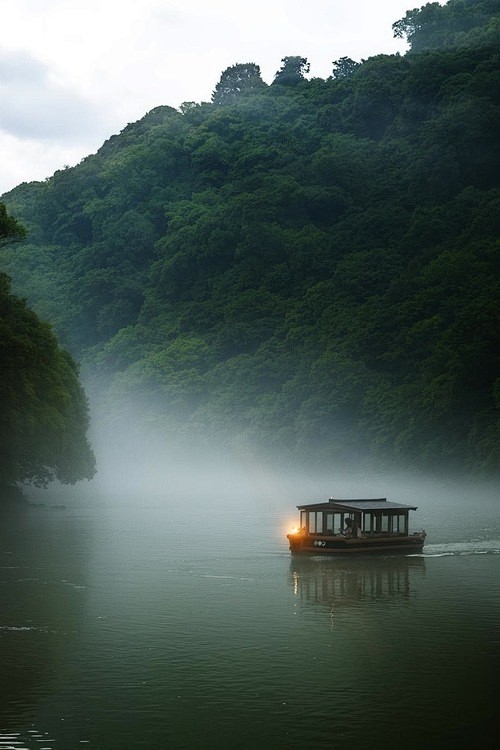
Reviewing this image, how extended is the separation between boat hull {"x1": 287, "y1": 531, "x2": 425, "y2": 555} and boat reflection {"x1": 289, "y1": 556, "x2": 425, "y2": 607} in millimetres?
774

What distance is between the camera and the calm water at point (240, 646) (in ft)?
97.6

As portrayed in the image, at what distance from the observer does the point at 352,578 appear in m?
60.0

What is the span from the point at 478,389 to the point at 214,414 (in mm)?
56187

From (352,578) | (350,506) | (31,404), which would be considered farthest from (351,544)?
(31,404)

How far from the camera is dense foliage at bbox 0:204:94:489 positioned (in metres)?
91.6

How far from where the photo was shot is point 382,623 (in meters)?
45.2

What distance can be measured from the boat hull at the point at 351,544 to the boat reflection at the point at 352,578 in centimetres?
77

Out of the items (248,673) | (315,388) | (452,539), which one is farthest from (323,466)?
(248,673)

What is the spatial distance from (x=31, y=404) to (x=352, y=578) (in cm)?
4252

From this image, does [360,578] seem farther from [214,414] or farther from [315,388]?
[214,414]

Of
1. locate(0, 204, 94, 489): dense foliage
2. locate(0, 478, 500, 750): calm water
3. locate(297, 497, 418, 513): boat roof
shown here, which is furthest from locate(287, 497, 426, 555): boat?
locate(0, 204, 94, 489): dense foliage

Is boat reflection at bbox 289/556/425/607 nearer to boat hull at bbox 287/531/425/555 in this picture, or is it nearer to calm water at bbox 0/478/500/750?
calm water at bbox 0/478/500/750

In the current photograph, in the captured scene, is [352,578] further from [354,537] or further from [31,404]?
[31,404]

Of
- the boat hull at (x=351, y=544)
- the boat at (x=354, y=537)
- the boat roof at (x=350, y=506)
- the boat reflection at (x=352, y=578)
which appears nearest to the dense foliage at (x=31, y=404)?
the boat at (x=354, y=537)
